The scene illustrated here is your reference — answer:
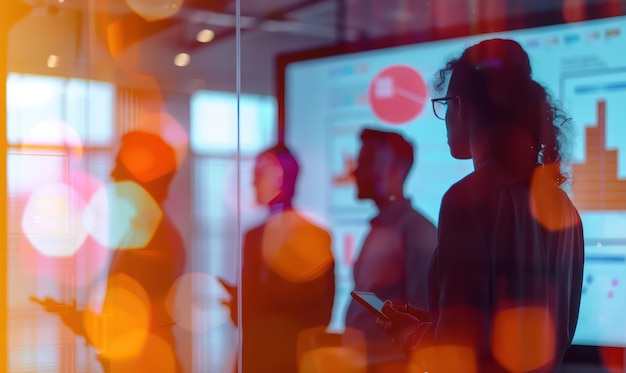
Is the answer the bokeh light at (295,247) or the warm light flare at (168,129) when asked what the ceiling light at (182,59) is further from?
the bokeh light at (295,247)

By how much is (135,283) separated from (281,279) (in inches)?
20.8

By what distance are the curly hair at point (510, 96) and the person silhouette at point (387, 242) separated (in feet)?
1.67

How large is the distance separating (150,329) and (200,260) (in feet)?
1.64

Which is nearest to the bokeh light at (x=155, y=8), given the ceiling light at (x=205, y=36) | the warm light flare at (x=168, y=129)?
the ceiling light at (x=205, y=36)

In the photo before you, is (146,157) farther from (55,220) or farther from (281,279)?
(281,279)

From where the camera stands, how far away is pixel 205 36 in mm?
3348

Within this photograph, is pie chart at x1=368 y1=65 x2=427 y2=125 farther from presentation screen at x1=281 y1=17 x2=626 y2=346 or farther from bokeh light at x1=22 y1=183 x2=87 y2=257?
bokeh light at x1=22 y1=183 x2=87 y2=257

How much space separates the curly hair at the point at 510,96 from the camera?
1373mm

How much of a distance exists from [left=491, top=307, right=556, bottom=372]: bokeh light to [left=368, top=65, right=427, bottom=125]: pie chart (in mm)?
926

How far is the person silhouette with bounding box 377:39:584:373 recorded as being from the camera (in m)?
1.29

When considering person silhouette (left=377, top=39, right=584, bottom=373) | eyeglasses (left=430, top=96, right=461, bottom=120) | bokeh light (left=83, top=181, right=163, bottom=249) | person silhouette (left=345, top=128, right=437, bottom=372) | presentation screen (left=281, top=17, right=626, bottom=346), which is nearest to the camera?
person silhouette (left=377, top=39, right=584, bottom=373)

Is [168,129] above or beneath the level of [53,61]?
beneath

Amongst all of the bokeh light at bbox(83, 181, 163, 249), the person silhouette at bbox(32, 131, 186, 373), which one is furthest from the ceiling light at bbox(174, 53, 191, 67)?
the bokeh light at bbox(83, 181, 163, 249)

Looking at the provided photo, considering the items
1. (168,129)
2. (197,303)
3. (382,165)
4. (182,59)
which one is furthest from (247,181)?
(382,165)
